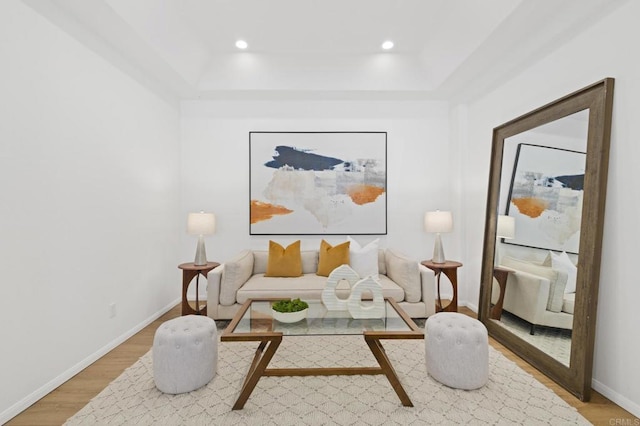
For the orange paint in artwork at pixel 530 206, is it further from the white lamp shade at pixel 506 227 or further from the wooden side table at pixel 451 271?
the wooden side table at pixel 451 271

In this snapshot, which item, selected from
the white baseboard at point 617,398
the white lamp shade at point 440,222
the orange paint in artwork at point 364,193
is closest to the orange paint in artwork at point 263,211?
the orange paint in artwork at point 364,193

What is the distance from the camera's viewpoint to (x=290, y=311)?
236 centimetres

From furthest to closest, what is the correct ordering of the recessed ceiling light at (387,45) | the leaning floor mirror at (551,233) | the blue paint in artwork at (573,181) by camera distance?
the recessed ceiling light at (387,45)
the blue paint in artwork at (573,181)
the leaning floor mirror at (551,233)

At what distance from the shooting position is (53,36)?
236cm

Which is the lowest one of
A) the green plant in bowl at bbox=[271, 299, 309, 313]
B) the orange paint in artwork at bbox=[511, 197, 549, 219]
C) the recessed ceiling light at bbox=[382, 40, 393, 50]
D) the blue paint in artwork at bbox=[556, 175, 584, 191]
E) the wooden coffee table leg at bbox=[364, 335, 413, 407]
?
the wooden coffee table leg at bbox=[364, 335, 413, 407]

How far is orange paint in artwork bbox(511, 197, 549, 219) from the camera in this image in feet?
8.78

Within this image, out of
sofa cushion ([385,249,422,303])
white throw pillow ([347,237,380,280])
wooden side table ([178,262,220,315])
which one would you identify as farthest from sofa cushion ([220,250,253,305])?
sofa cushion ([385,249,422,303])

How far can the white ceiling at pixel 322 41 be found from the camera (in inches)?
99.8

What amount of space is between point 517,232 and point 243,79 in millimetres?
3475

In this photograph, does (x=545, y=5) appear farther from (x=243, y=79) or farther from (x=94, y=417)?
(x=94, y=417)

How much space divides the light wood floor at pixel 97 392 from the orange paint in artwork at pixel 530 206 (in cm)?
124

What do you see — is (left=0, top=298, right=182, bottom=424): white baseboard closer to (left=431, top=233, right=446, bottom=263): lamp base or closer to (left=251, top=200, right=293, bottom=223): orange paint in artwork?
(left=251, top=200, right=293, bottom=223): orange paint in artwork

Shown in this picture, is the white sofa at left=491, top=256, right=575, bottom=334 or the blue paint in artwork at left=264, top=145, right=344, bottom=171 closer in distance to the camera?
the white sofa at left=491, top=256, right=575, bottom=334

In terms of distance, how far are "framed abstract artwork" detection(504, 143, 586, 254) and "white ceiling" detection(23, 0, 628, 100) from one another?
964 millimetres
